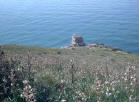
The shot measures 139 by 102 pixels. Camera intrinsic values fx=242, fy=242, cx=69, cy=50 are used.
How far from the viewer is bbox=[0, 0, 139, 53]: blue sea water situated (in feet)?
296

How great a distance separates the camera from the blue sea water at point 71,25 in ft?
296

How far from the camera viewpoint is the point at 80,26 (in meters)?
110

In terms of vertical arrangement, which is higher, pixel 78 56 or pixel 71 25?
pixel 71 25

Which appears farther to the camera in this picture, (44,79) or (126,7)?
(126,7)

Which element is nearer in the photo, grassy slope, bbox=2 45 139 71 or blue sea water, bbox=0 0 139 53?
grassy slope, bbox=2 45 139 71

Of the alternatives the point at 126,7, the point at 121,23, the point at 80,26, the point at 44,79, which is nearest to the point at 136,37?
the point at 121,23

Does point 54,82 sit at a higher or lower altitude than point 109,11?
lower

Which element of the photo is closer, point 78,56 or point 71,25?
point 78,56

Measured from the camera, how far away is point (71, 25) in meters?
113

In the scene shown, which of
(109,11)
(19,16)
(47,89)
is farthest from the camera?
(109,11)

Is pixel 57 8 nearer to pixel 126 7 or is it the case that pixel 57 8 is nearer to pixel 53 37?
pixel 126 7

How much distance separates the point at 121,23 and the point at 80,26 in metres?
18.5

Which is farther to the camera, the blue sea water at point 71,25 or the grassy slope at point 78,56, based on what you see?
the blue sea water at point 71,25

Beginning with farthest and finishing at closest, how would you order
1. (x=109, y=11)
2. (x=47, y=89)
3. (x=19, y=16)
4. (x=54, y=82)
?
1. (x=109, y=11)
2. (x=19, y=16)
3. (x=54, y=82)
4. (x=47, y=89)
